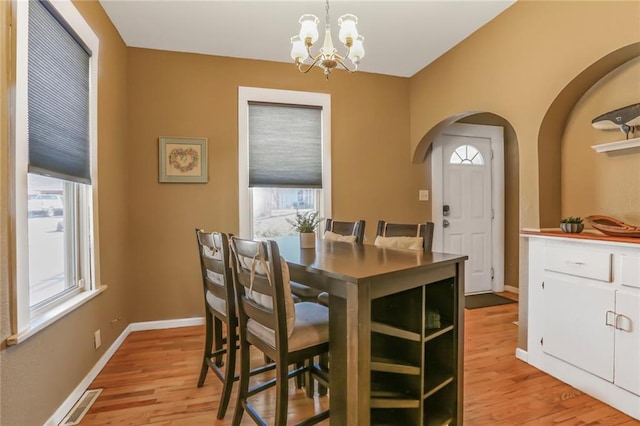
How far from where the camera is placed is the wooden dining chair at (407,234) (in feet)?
6.63

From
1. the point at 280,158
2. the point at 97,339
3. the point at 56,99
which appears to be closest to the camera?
the point at 56,99

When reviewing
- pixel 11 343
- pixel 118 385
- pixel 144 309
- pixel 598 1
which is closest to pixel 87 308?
pixel 118 385

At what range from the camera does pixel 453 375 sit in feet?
5.37

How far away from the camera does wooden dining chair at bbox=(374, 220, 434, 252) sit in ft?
6.63

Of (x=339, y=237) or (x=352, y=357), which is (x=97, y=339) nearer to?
(x=339, y=237)

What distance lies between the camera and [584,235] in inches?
84.0

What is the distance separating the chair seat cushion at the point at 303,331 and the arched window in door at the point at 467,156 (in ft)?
11.0

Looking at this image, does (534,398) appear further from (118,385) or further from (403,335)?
(118,385)

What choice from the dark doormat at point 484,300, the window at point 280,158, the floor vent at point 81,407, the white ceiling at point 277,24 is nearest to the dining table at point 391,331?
the floor vent at point 81,407

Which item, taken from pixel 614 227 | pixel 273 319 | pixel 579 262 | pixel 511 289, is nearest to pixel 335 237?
pixel 273 319

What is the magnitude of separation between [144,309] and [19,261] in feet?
6.63

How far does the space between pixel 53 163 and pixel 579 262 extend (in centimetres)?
320

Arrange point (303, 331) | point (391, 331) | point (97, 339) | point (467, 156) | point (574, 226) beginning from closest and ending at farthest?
point (391, 331) → point (303, 331) → point (574, 226) → point (97, 339) → point (467, 156)

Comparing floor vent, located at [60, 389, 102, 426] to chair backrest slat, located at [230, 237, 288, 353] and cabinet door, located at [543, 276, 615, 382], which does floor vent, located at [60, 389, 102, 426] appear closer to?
chair backrest slat, located at [230, 237, 288, 353]
